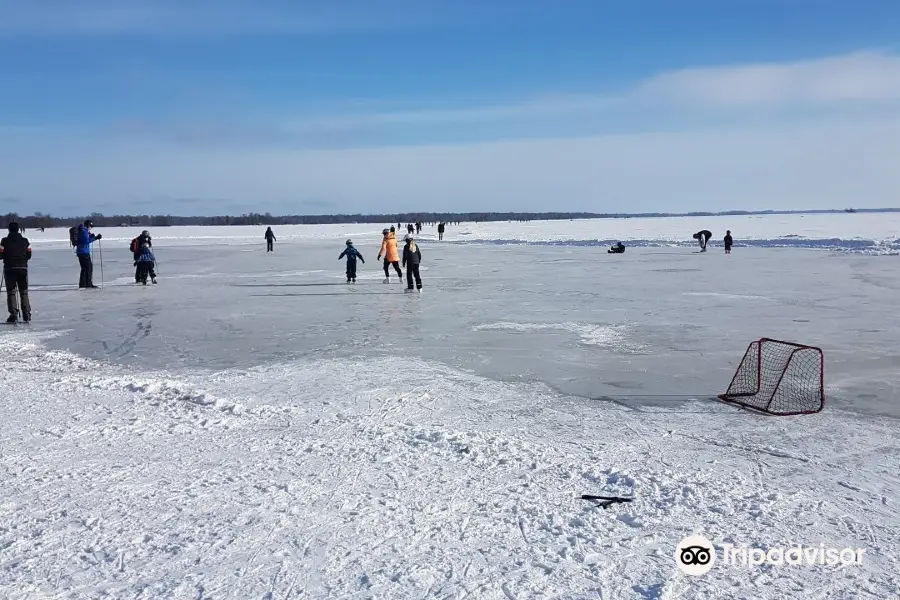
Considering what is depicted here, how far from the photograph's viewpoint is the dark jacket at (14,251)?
11.2 meters

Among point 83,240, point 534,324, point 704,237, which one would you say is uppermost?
point 83,240

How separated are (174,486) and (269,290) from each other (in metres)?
12.6

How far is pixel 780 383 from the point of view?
7020mm

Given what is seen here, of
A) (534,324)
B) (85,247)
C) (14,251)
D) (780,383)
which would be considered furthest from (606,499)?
(85,247)

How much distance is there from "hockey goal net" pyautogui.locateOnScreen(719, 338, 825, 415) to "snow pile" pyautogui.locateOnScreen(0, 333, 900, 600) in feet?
1.06

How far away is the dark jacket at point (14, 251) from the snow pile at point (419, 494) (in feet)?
18.0

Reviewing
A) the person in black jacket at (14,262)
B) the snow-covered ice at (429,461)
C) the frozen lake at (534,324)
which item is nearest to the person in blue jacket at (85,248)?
the frozen lake at (534,324)

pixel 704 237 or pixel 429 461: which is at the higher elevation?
pixel 704 237

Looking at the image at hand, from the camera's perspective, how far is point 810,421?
5770 mm

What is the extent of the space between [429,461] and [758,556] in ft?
6.82

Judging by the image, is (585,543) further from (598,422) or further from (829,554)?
(598,422)

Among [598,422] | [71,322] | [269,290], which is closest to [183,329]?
[71,322]

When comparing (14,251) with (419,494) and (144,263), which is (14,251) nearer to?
(144,263)

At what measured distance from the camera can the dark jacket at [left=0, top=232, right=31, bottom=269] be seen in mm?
11180
